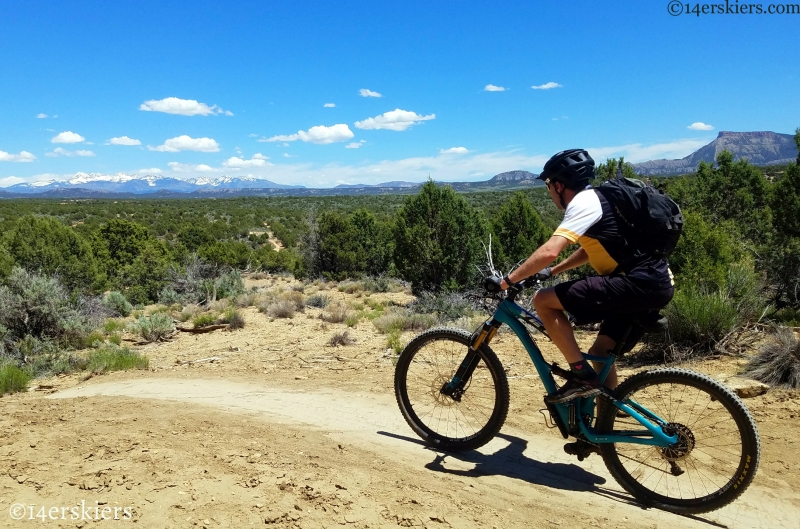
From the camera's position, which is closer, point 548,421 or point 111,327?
point 548,421

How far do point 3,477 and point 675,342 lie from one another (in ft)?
24.9

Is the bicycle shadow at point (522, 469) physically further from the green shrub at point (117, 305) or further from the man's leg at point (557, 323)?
the green shrub at point (117, 305)

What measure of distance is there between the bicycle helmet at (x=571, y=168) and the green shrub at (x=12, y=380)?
7.97 meters

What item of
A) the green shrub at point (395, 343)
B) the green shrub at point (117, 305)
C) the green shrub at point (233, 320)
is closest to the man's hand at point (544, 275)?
the green shrub at point (395, 343)

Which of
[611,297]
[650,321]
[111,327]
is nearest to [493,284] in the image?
[611,297]

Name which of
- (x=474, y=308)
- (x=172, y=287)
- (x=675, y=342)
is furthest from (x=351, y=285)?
(x=675, y=342)

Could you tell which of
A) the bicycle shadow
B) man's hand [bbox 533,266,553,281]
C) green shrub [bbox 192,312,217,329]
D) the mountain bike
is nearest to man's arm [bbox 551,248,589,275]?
man's hand [bbox 533,266,553,281]

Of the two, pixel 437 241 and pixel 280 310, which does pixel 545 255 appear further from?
pixel 437 241

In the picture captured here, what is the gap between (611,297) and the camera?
3.18 metres

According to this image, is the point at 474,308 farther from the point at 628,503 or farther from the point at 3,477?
the point at 3,477

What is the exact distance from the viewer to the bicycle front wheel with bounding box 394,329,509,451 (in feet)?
13.1

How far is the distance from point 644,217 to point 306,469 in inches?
113

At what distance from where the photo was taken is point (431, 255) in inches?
687

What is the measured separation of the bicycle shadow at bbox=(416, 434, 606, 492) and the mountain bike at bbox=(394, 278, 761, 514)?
151 millimetres
